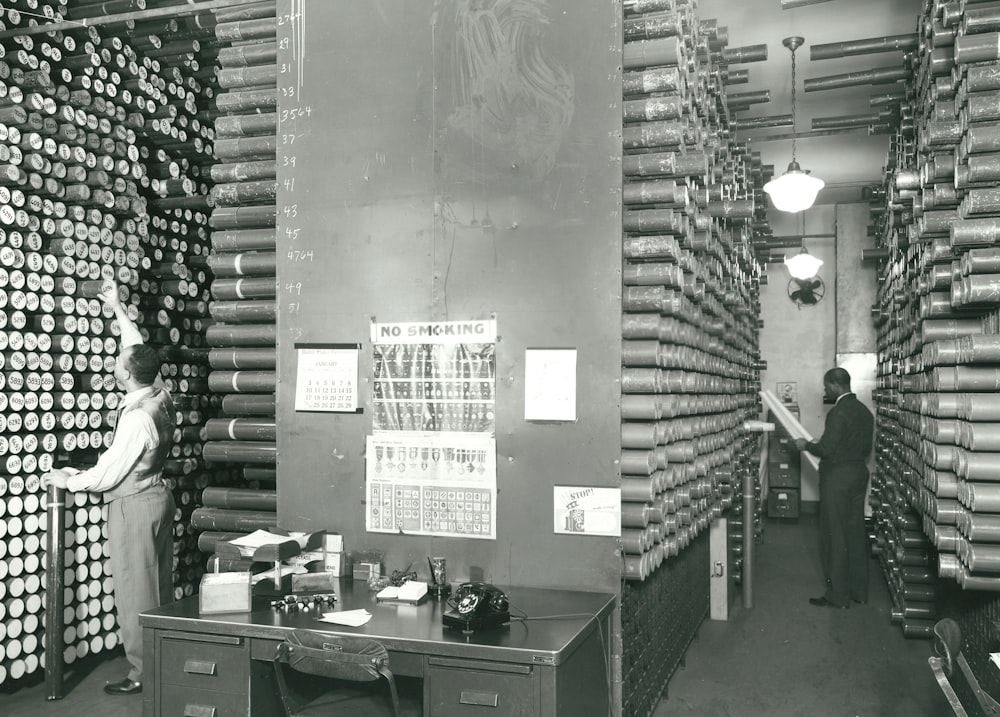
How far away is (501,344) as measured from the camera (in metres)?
3.44

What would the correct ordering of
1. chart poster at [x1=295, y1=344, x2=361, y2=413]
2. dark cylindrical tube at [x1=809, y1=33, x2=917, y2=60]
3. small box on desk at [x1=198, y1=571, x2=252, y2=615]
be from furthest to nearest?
dark cylindrical tube at [x1=809, y1=33, x2=917, y2=60]
chart poster at [x1=295, y1=344, x2=361, y2=413]
small box on desk at [x1=198, y1=571, x2=252, y2=615]

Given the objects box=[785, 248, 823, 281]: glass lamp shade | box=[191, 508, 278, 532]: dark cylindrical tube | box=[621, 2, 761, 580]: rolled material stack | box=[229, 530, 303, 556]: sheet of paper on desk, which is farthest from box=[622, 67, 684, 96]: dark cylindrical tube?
box=[785, 248, 823, 281]: glass lamp shade

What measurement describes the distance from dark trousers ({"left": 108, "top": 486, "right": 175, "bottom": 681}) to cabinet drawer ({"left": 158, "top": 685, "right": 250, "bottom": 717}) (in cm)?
186

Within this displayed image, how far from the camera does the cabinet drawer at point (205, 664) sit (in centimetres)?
284

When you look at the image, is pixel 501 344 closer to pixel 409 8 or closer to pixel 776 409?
pixel 409 8

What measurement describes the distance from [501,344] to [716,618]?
382 cm

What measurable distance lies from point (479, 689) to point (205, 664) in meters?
0.99

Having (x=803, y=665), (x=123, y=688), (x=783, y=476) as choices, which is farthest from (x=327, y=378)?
(x=783, y=476)

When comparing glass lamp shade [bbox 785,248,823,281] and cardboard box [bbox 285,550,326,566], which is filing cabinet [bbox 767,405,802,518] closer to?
glass lamp shade [bbox 785,248,823,281]

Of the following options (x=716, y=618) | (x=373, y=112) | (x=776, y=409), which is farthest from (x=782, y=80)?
(x=373, y=112)

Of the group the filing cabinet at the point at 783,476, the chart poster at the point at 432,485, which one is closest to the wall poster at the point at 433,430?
the chart poster at the point at 432,485

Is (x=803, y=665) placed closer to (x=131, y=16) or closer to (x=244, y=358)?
(x=244, y=358)

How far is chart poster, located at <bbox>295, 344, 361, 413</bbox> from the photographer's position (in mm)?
3660

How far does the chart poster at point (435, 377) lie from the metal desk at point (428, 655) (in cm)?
74
